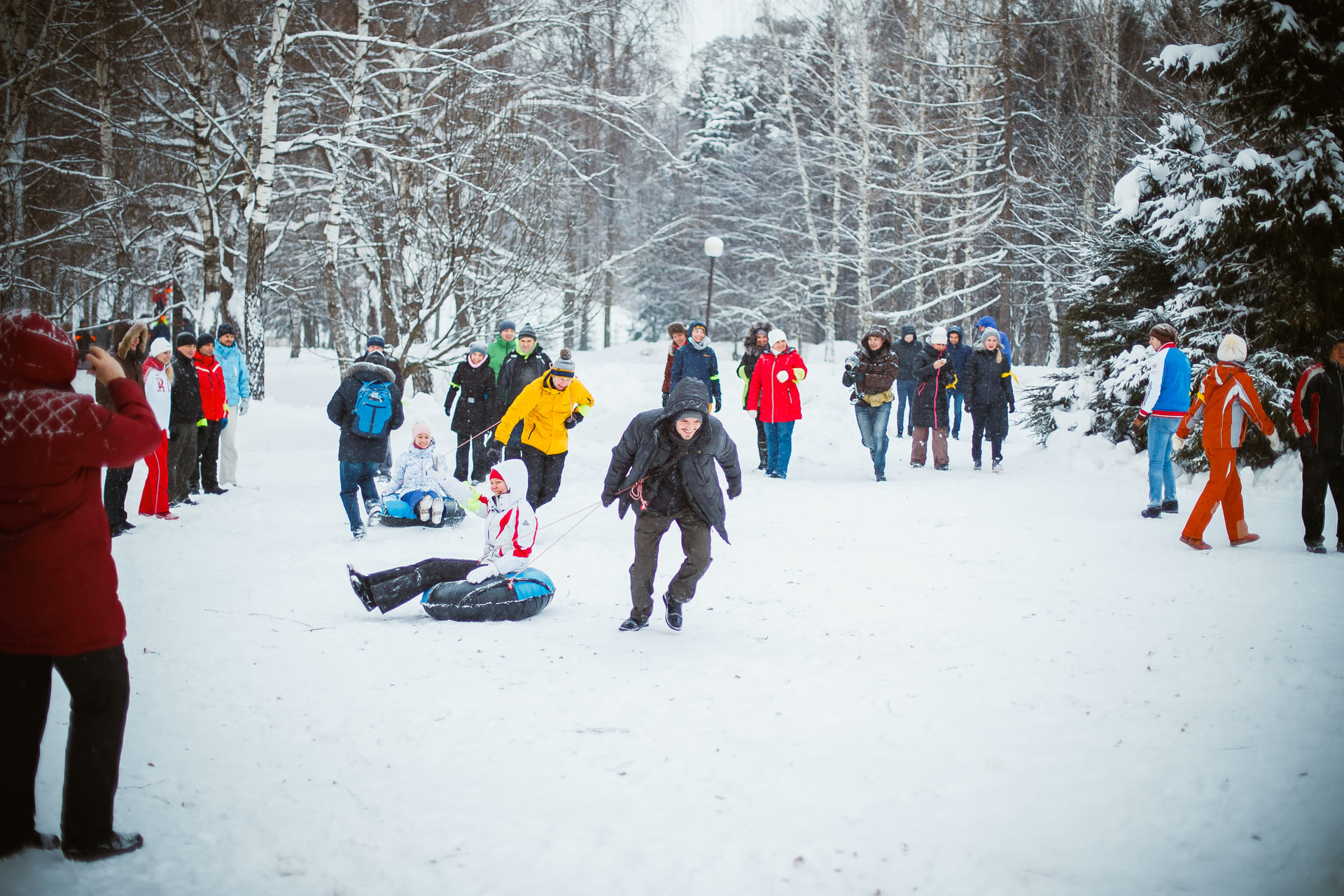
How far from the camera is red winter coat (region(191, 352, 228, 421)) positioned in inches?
389

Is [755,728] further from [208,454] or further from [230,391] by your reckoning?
[230,391]

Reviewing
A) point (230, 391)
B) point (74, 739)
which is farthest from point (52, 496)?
point (230, 391)

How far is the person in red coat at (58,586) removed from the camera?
280 cm

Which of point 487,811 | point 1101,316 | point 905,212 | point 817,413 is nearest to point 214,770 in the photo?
point 487,811

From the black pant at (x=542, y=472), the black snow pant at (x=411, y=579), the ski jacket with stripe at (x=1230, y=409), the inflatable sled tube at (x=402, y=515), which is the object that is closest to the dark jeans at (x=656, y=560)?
the black snow pant at (x=411, y=579)

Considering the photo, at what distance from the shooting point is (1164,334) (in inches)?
337

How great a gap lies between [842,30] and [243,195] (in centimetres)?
1690

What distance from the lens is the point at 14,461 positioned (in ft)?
9.08

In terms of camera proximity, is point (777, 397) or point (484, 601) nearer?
point (484, 601)

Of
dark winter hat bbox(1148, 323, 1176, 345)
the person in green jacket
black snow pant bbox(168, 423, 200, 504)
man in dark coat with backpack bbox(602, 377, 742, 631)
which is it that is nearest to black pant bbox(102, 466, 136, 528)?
black snow pant bbox(168, 423, 200, 504)

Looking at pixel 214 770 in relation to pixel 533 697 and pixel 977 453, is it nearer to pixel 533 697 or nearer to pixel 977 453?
pixel 533 697

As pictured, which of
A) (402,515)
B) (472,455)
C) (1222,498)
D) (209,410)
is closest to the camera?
(1222,498)

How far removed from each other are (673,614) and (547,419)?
3472mm

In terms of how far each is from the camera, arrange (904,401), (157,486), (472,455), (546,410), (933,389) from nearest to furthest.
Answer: (546,410) → (157,486) → (472,455) → (933,389) → (904,401)
